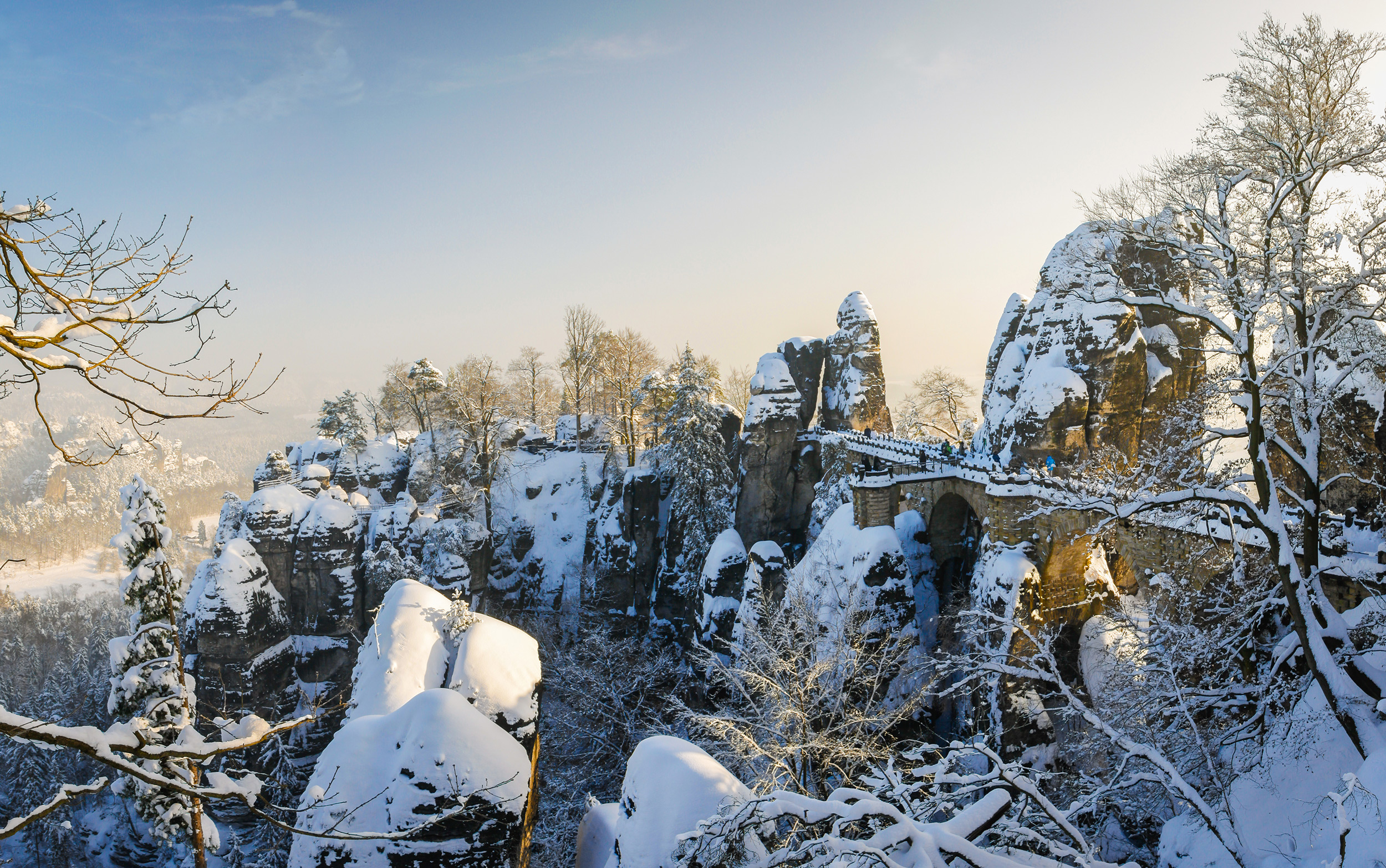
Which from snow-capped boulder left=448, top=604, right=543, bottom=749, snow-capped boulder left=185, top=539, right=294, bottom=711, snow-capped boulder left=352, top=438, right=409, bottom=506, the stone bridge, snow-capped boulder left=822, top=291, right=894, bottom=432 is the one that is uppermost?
snow-capped boulder left=822, top=291, right=894, bottom=432

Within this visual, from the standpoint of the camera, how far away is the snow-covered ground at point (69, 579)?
85.1m

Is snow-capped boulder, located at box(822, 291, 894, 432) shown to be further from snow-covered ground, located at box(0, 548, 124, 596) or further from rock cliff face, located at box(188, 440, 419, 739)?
snow-covered ground, located at box(0, 548, 124, 596)

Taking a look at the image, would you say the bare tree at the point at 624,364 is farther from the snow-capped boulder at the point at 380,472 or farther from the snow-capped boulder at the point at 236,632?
the snow-capped boulder at the point at 236,632

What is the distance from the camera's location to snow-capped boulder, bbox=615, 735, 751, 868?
6.48 meters

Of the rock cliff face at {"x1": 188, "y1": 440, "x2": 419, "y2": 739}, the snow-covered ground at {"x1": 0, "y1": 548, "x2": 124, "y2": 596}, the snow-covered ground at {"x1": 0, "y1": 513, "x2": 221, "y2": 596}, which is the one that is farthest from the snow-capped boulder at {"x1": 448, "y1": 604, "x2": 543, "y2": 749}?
the snow-covered ground at {"x1": 0, "y1": 548, "x2": 124, "y2": 596}

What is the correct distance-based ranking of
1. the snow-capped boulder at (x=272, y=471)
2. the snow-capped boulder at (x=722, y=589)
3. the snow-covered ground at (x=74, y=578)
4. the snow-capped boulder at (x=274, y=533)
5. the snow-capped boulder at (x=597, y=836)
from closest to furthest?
the snow-capped boulder at (x=597, y=836), the snow-capped boulder at (x=722, y=589), the snow-capped boulder at (x=274, y=533), the snow-capped boulder at (x=272, y=471), the snow-covered ground at (x=74, y=578)

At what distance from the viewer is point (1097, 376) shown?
20812 millimetres

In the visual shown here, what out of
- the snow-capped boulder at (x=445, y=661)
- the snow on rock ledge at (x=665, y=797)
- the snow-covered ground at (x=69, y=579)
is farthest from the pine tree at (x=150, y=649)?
the snow-covered ground at (x=69, y=579)

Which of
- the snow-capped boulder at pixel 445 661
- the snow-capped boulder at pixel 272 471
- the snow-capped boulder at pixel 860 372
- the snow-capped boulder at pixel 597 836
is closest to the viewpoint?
the snow-capped boulder at pixel 597 836

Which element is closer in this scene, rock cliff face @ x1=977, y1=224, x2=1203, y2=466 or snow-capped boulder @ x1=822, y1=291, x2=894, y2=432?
rock cliff face @ x1=977, y1=224, x2=1203, y2=466

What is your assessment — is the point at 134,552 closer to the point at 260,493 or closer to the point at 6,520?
the point at 260,493

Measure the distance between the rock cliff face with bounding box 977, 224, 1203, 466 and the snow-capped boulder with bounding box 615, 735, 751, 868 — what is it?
17.6 m

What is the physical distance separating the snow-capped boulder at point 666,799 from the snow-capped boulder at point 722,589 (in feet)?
56.1

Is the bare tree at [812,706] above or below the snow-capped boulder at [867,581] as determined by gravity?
below
